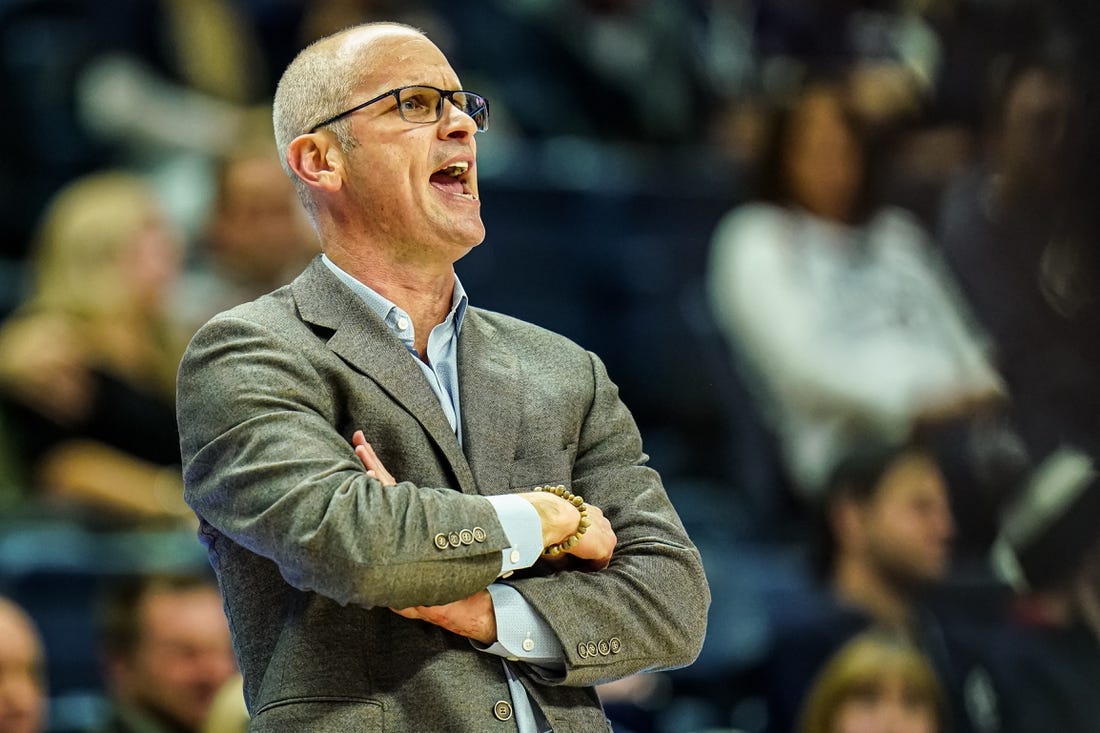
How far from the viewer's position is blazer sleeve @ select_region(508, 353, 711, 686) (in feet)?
5.98

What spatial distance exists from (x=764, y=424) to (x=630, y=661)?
3.20 metres

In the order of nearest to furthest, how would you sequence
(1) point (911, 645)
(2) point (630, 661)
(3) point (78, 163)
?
(2) point (630, 661) → (1) point (911, 645) → (3) point (78, 163)

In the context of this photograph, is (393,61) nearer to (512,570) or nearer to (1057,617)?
(512,570)

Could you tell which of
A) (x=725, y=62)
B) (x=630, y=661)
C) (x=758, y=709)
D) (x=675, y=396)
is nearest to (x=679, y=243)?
(x=675, y=396)

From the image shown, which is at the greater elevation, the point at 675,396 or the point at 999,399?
the point at 999,399

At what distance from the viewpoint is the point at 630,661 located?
6.05 ft

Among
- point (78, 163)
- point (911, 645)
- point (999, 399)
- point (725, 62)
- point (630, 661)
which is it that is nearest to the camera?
point (630, 661)

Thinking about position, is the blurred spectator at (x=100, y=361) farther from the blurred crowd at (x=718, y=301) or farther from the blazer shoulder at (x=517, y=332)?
the blazer shoulder at (x=517, y=332)

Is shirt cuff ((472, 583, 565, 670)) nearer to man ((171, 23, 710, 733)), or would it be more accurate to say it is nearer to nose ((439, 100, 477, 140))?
man ((171, 23, 710, 733))

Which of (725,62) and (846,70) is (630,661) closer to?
(846,70)

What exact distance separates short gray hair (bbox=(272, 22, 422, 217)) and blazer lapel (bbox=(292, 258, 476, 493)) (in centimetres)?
17

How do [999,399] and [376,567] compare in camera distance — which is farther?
[999,399]

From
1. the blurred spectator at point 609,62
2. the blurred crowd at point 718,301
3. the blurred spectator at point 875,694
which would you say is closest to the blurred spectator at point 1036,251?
the blurred crowd at point 718,301

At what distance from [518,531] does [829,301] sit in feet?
11.2
